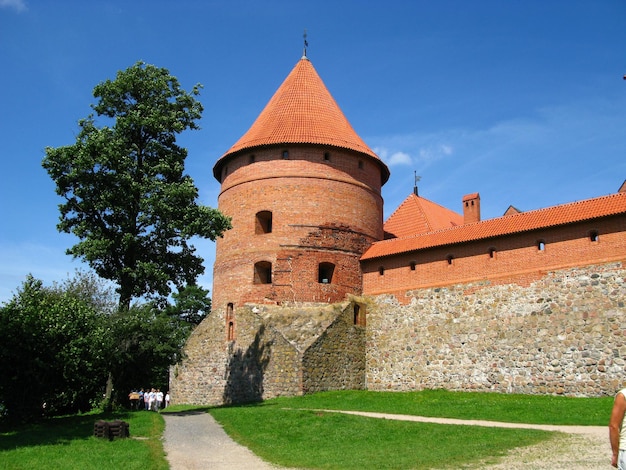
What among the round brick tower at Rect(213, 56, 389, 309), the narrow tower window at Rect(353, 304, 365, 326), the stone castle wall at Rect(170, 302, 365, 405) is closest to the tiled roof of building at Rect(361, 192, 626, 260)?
the round brick tower at Rect(213, 56, 389, 309)

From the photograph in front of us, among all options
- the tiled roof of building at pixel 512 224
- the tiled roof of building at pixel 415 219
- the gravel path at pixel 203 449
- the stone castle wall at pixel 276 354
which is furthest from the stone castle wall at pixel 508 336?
the gravel path at pixel 203 449

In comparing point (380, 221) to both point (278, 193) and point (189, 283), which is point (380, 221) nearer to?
point (278, 193)

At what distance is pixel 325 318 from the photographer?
18328 millimetres

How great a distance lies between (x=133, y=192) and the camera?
49.5 ft

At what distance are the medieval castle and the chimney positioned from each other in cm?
4

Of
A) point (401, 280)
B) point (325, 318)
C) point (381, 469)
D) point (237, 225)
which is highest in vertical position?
point (237, 225)

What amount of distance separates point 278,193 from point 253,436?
1007 cm

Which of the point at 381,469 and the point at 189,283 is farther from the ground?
the point at 189,283

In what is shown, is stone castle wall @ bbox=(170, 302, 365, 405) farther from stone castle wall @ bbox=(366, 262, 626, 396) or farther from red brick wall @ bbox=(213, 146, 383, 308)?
stone castle wall @ bbox=(366, 262, 626, 396)

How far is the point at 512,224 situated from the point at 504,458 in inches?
393

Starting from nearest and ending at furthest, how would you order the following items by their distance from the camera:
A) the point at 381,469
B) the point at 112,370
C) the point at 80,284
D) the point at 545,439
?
the point at 381,469 < the point at 545,439 < the point at 112,370 < the point at 80,284

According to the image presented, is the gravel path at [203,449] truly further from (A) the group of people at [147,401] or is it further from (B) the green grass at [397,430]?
(A) the group of people at [147,401]

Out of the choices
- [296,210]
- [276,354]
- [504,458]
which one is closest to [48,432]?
[276,354]

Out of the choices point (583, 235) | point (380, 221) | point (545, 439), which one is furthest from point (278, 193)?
point (545, 439)
